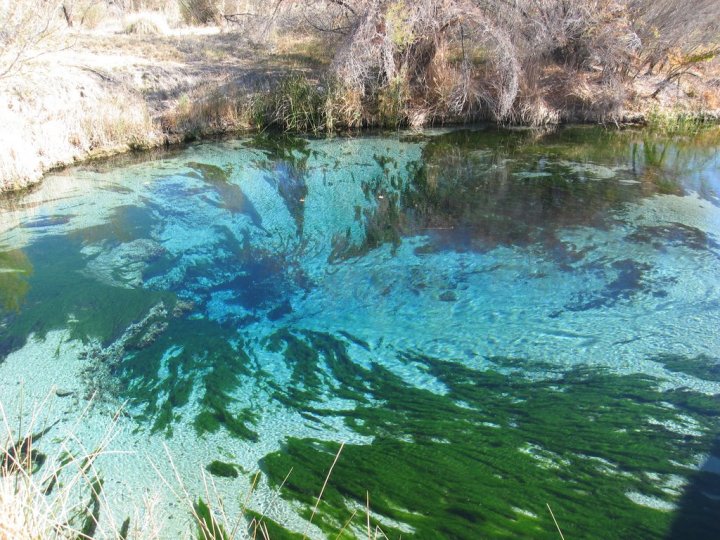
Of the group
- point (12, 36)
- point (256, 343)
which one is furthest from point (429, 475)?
point (12, 36)

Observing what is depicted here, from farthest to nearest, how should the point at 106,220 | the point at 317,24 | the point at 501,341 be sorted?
the point at 317,24 < the point at 106,220 < the point at 501,341

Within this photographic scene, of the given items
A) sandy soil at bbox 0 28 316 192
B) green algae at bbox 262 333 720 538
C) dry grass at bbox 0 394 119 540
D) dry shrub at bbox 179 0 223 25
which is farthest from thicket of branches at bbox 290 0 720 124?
dry grass at bbox 0 394 119 540

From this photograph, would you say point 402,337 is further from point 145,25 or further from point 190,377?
point 145,25

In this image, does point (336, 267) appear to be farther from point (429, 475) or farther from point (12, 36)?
point (12, 36)

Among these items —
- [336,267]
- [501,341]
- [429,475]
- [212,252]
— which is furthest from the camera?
[212,252]

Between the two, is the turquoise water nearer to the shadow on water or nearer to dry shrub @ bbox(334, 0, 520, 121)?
the shadow on water

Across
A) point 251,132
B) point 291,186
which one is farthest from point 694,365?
point 251,132
